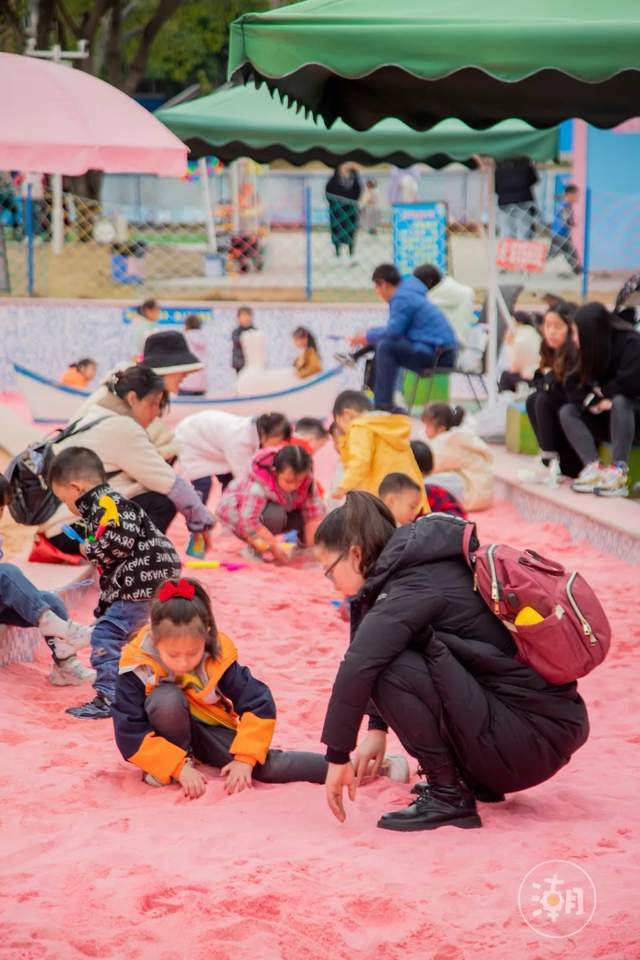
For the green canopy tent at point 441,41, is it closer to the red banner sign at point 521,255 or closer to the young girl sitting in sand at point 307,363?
the red banner sign at point 521,255

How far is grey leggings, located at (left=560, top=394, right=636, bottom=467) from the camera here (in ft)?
Result: 25.8

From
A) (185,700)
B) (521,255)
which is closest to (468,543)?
(185,700)

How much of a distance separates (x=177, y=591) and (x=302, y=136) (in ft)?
27.2

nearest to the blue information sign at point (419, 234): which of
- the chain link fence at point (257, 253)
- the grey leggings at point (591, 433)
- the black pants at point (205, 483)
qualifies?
the chain link fence at point (257, 253)

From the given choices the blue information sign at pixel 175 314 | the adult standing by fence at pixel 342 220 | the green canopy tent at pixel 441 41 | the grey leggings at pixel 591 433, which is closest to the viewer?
the green canopy tent at pixel 441 41

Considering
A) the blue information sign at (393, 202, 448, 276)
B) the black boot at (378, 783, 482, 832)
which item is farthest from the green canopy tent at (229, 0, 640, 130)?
the blue information sign at (393, 202, 448, 276)

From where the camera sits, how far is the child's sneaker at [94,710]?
15.8ft

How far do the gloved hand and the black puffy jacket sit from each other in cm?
243

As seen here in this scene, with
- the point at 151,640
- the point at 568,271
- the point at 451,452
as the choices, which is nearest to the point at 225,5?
the point at 568,271

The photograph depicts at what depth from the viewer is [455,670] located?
11.7ft

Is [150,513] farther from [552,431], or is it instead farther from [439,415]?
[552,431]

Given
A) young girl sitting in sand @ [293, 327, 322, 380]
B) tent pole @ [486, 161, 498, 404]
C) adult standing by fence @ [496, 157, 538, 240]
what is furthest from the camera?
young girl sitting in sand @ [293, 327, 322, 380]

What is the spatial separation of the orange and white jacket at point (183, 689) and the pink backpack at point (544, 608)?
2.71ft

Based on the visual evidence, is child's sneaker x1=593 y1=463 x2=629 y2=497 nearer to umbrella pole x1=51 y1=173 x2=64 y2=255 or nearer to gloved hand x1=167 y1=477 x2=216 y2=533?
gloved hand x1=167 y1=477 x2=216 y2=533
